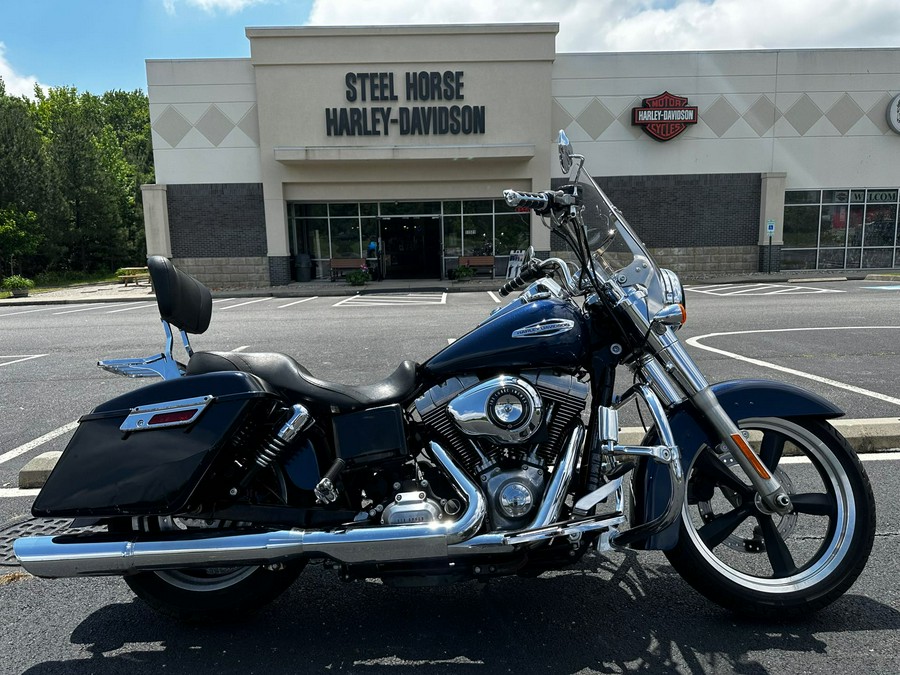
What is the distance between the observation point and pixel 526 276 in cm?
291

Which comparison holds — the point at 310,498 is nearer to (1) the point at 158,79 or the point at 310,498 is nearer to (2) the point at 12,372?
(2) the point at 12,372

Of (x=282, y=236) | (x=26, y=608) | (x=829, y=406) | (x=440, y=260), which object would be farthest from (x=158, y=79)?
(x=829, y=406)

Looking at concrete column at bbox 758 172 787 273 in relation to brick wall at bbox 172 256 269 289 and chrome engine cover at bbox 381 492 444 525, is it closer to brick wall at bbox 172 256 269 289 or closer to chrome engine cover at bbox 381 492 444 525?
brick wall at bbox 172 256 269 289

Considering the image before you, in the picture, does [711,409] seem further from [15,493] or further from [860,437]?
→ [15,493]

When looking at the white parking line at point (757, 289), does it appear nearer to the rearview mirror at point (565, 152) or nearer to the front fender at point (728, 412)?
the front fender at point (728, 412)

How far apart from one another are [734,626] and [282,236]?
21885mm

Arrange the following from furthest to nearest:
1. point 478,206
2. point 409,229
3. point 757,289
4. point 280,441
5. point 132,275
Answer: point 132,275 → point 409,229 → point 478,206 → point 757,289 → point 280,441

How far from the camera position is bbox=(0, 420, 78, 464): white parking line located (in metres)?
4.59

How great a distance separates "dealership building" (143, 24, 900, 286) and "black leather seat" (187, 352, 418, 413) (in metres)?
19.3

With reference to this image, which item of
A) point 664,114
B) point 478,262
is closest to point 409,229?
point 478,262

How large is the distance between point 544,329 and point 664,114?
71.8 feet

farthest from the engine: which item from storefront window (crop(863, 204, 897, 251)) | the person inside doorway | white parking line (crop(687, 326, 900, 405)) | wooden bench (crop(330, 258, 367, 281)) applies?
storefront window (crop(863, 204, 897, 251))

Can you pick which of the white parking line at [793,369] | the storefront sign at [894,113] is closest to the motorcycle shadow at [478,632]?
the white parking line at [793,369]

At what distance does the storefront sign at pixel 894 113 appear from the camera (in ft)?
71.4
